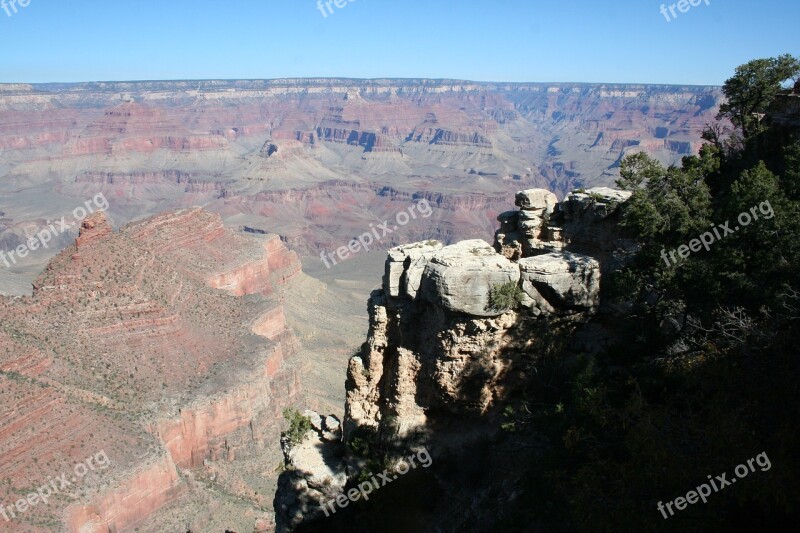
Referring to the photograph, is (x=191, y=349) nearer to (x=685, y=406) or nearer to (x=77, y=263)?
(x=77, y=263)

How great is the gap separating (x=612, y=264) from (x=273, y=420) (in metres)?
29.8

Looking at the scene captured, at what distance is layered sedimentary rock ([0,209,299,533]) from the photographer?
26.2 m

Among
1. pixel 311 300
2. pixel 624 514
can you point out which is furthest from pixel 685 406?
pixel 311 300
